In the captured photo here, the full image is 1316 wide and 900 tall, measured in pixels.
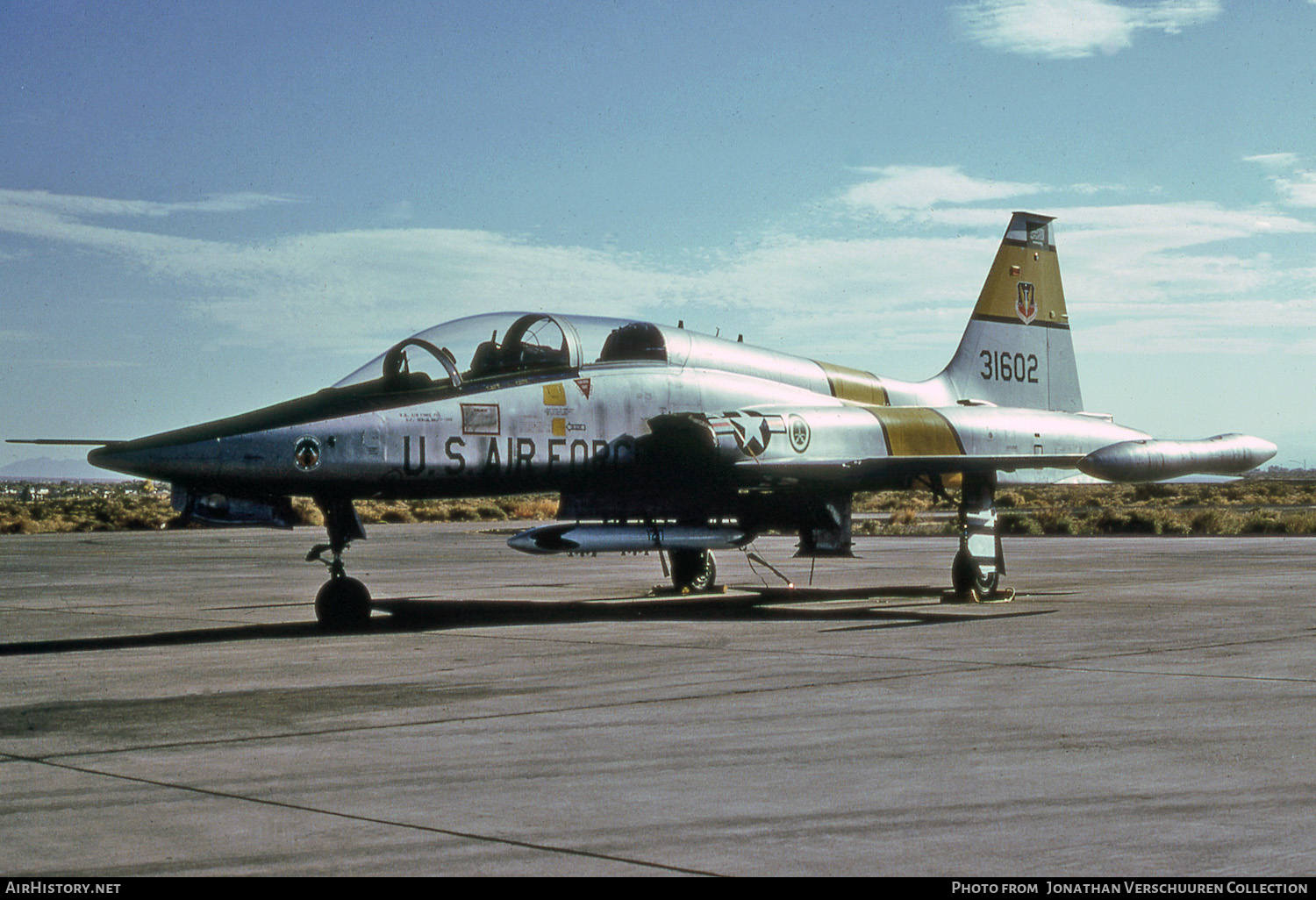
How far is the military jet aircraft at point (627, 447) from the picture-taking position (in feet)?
40.0

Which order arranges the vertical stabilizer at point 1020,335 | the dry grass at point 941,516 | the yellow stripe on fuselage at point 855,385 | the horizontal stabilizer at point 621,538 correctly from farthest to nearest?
1. the dry grass at point 941,516
2. the vertical stabilizer at point 1020,335
3. the yellow stripe on fuselage at point 855,385
4. the horizontal stabilizer at point 621,538

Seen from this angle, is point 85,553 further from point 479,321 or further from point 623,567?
point 479,321

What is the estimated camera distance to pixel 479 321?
13.9 meters

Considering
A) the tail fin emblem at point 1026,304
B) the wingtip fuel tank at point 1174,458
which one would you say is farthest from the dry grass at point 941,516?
the wingtip fuel tank at point 1174,458

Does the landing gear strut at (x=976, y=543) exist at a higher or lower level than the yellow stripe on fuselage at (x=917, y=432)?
lower

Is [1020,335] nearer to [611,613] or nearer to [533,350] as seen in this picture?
[611,613]

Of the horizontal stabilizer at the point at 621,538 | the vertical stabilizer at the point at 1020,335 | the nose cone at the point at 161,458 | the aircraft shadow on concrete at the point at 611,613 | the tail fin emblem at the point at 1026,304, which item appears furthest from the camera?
the tail fin emblem at the point at 1026,304

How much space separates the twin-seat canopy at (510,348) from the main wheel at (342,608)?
81.7 inches

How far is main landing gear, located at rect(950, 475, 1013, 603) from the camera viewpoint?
16.3 metres

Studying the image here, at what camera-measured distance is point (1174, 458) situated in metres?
15.6

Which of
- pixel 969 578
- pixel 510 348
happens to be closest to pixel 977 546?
pixel 969 578

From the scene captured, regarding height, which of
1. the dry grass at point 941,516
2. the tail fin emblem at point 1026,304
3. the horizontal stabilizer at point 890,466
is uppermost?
the tail fin emblem at point 1026,304

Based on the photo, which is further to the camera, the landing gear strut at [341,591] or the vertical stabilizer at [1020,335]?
the vertical stabilizer at [1020,335]

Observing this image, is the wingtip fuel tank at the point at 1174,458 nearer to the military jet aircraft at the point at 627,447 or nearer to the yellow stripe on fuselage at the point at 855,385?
the military jet aircraft at the point at 627,447
